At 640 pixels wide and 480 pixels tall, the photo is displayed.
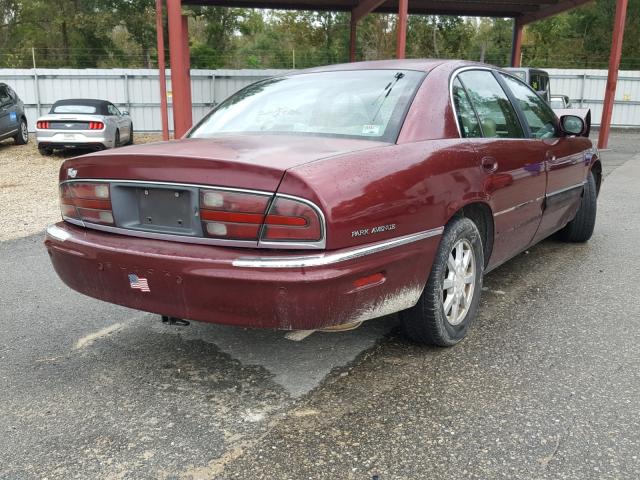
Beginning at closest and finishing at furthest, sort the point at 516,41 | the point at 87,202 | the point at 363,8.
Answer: the point at 87,202, the point at 363,8, the point at 516,41

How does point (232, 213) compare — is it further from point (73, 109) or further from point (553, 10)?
point (553, 10)

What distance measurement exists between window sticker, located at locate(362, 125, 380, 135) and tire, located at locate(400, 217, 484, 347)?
1.94 feet

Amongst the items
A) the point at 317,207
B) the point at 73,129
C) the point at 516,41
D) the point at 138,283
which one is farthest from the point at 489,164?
the point at 516,41

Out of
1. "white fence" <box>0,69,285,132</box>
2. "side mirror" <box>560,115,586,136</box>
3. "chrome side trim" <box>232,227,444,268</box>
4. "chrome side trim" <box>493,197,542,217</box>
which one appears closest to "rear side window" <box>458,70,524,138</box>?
"chrome side trim" <box>493,197,542,217</box>

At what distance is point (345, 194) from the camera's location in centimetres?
239

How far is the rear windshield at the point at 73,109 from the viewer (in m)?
13.1

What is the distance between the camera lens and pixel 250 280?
7.75 feet

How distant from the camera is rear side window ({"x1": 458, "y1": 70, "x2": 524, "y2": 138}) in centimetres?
357

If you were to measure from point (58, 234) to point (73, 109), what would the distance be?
11330mm

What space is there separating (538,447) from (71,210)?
2356mm

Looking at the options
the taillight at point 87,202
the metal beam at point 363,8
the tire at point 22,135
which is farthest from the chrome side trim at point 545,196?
the tire at point 22,135

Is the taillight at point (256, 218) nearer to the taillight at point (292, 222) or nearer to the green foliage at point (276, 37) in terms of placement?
the taillight at point (292, 222)

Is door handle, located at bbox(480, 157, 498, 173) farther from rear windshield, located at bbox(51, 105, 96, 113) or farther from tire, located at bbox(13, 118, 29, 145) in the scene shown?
tire, located at bbox(13, 118, 29, 145)

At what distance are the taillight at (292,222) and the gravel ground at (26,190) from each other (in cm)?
491
